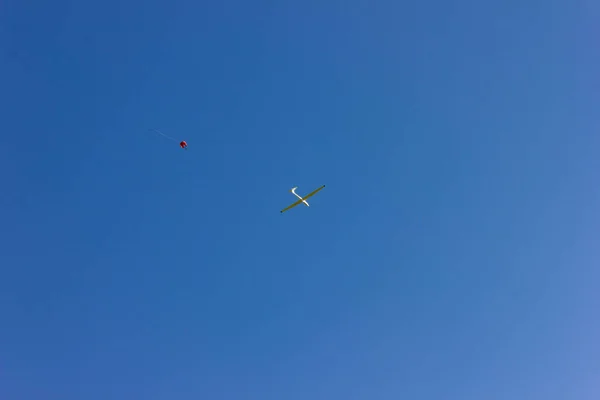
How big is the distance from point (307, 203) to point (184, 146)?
1904 centimetres

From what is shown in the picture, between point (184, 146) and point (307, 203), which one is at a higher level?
point (184, 146)

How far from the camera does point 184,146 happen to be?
24.2 metres

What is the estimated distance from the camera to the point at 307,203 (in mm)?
25016
